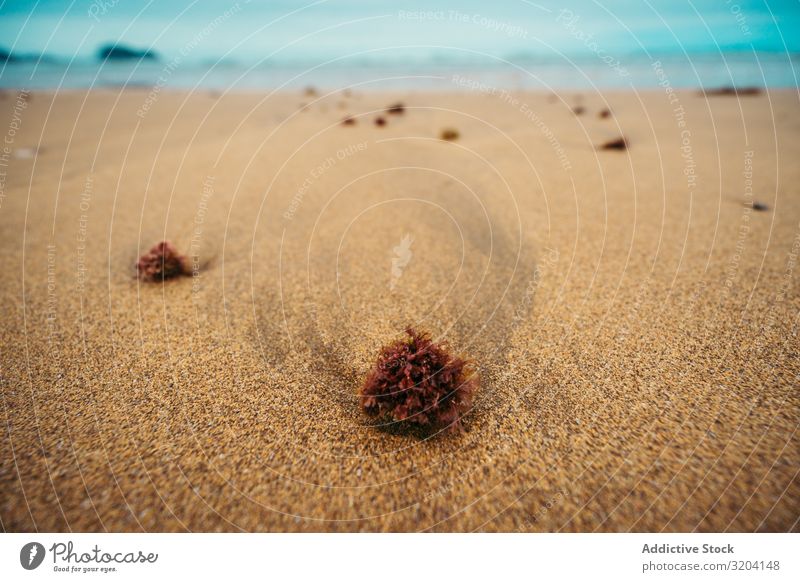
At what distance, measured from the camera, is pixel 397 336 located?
399cm

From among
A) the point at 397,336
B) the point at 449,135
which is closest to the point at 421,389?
the point at 397,336

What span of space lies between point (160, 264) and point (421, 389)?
4102mm

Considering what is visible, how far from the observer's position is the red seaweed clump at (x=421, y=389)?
2801 millimetres

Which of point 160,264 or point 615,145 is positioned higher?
point 615,145

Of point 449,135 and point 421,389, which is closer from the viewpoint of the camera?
point 421,389

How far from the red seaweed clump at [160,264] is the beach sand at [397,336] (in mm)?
144

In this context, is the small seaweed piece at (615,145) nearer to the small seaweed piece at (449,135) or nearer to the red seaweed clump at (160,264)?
the small seaweed piece at (449,135)

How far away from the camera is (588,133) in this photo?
11875 mm
